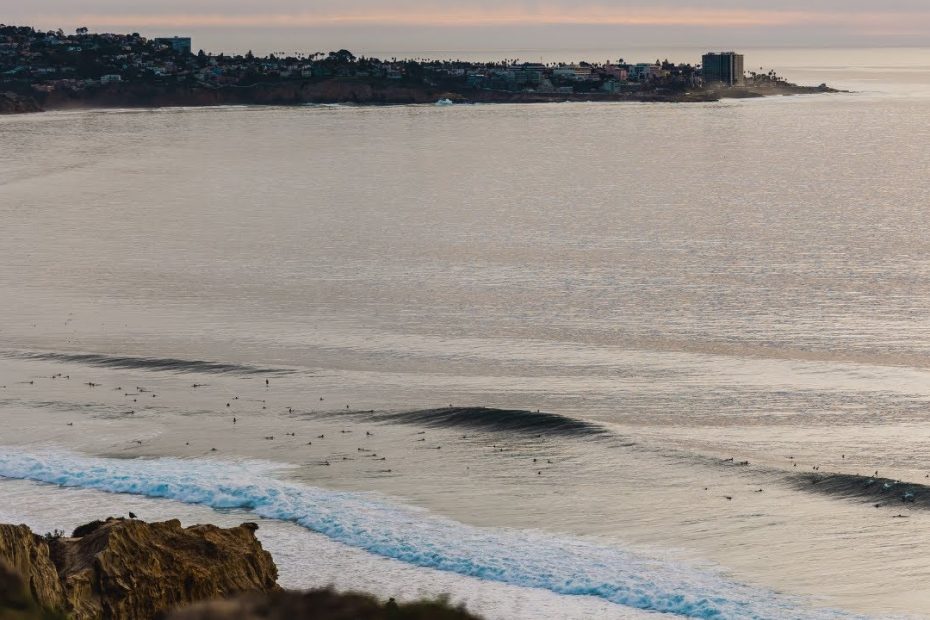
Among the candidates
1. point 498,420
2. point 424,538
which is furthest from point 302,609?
point 498,420

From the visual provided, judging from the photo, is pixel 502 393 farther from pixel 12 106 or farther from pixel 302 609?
pixel 12 106

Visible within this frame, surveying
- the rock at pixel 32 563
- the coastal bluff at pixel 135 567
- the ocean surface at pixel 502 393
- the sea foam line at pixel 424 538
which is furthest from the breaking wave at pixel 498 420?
the rock at pixel 32 563

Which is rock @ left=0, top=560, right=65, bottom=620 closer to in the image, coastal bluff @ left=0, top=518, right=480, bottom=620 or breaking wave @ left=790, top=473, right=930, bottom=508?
coastal bluff @ left=0, top=518, right=480, bottom=620

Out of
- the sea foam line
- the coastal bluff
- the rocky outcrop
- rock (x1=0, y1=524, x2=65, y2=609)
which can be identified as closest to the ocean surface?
the sea foam line

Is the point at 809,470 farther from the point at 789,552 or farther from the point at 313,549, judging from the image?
the point at 313,549

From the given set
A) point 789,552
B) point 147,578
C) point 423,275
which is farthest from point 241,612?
point 423,275

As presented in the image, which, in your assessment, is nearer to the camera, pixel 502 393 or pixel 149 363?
pixel 502 393
